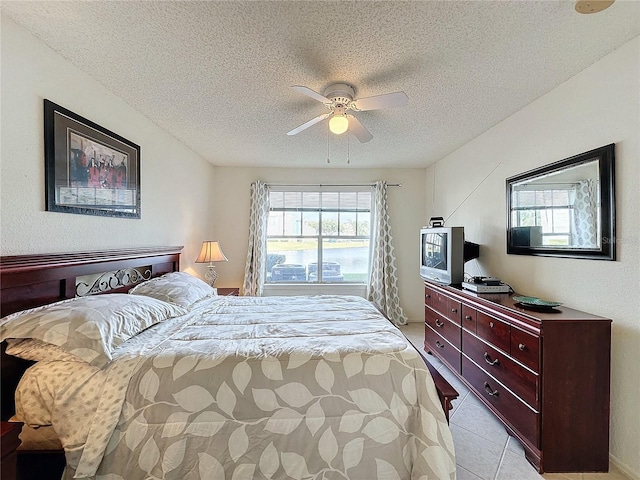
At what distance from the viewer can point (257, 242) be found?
4438mm

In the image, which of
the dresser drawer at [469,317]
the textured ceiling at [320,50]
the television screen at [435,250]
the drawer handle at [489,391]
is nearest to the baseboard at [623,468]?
the drawer handle at [489,391]

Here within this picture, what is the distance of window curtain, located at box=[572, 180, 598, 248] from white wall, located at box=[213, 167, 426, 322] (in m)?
2.67

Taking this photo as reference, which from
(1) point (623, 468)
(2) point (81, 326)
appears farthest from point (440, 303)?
(2) point (81, 326)

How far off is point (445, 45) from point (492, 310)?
180 cm

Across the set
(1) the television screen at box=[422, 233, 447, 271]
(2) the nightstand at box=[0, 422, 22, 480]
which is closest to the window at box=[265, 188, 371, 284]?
(1) the television screen at box=[422, 233, 447, 271]

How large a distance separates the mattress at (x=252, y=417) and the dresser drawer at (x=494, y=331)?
92 centimetres

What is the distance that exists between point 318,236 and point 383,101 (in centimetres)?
296

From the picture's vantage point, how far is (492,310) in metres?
2.11

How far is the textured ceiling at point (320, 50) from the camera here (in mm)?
1434

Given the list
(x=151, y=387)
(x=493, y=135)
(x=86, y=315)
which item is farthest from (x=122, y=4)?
(x=493, y=135)

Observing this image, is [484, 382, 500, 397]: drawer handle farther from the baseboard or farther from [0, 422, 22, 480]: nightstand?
[0, 422, 22, 480]: nightstand

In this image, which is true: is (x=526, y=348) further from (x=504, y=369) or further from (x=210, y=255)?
(x=210, y=255)

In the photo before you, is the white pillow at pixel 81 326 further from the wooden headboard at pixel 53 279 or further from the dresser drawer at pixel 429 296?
the dresser drawer at pixel 429 296

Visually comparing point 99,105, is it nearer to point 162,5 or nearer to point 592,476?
point 162,5
